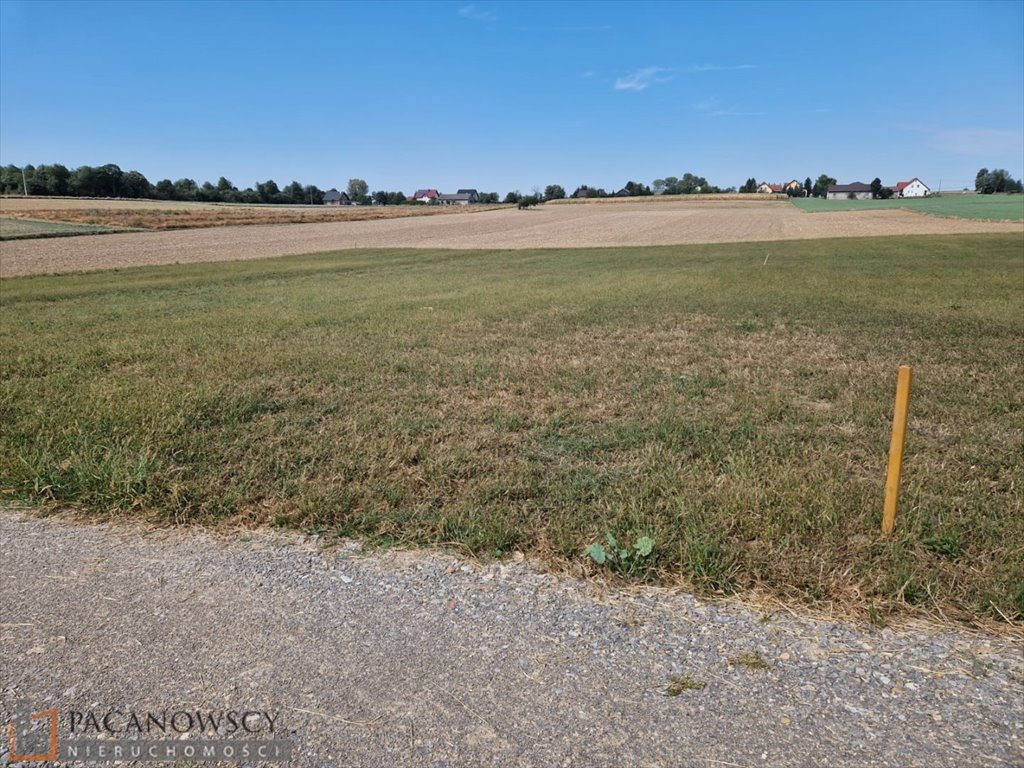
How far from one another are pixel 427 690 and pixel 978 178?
582 feet

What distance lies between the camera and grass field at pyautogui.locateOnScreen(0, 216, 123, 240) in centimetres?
3969

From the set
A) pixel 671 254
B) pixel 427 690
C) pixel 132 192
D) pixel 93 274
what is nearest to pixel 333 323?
pixel 427 690

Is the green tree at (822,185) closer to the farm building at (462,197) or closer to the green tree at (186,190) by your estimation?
the farm building at (462,197)

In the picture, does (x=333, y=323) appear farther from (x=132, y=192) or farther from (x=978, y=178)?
(x=978, y=178)

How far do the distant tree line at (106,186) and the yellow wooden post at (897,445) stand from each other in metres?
115

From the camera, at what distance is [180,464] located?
15.4 ft

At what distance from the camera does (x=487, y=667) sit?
8.48 ft

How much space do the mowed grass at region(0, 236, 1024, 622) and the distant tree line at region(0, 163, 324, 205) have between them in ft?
338

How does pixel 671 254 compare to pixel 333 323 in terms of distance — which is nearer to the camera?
pixel 333 323

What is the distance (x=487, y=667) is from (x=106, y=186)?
387 ft

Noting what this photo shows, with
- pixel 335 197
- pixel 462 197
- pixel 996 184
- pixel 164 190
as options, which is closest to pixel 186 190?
pixel 164 190

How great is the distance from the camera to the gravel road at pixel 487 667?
219 centimetres

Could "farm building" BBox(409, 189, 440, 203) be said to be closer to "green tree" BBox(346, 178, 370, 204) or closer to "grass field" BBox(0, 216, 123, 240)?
"green tree" BBox(346, 178, 370, 204)

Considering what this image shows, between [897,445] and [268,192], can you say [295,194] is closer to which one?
[268,192]
